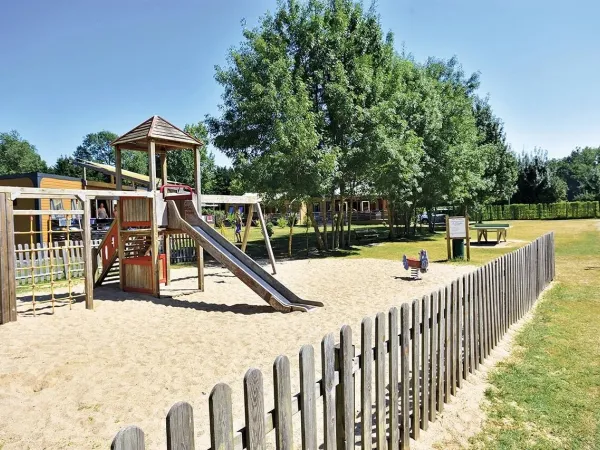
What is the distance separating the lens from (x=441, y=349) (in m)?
4.16

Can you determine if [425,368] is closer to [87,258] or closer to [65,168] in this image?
[87,258]

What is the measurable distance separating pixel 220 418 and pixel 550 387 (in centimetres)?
440

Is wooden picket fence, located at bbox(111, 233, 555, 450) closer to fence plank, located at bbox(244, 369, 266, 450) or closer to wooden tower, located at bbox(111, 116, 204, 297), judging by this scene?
fence plank, located at bbox(244, 369, 266, 450)

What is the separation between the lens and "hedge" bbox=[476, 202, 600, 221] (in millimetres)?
50594

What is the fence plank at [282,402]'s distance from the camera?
87.0 inches

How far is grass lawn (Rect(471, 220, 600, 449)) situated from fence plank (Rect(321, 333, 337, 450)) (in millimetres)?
1763

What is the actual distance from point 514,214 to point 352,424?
5583 cm

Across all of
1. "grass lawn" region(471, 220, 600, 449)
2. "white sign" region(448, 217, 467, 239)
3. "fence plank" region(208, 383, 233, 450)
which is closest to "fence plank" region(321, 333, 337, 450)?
"fence plank" region(208, 383, 233, 450)

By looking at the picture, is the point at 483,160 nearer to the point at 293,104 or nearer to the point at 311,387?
the point at 293,104

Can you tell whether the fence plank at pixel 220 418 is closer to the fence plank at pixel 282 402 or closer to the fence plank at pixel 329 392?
the fence plank at pixel 282 402

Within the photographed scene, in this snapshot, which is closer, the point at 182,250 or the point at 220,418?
the point at 220,418

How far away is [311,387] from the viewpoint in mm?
→ 2488

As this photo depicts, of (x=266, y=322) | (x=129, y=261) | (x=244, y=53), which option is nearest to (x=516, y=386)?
(x=266, y=322)

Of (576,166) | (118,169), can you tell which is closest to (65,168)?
(118,169)
